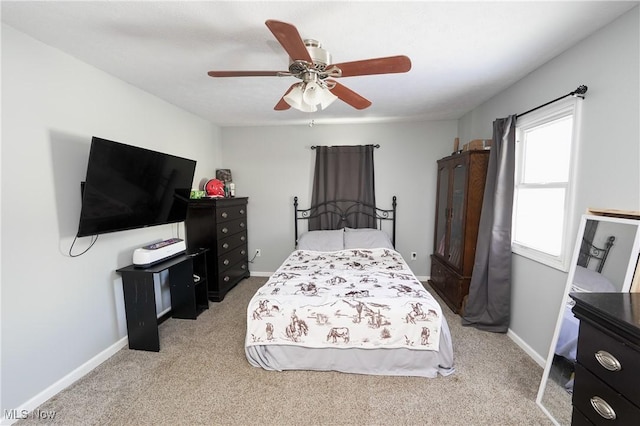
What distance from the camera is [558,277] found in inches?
77.1

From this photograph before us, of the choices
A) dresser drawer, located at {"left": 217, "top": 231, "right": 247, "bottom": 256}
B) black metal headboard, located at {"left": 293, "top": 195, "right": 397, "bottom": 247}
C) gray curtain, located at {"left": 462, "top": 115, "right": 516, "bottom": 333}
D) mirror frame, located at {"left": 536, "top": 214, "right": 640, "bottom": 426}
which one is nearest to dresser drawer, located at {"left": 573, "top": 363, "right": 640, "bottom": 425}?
mirror frame, located at {"left": 536, "top": 214, "right": 640, "bottom": 426}

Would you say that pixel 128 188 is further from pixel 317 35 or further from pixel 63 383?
pixel 317 35

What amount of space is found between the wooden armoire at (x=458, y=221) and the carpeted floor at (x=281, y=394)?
A: 76 cm

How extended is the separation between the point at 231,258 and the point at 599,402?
11.3 ft

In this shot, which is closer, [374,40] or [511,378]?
[374,40]

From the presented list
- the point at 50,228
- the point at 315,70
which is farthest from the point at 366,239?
the point at 50,228

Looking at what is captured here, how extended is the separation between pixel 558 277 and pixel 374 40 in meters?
2.20

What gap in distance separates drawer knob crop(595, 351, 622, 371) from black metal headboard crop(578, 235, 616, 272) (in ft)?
2.42

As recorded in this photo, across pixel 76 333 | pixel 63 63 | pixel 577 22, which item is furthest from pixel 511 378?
pixel 63 63

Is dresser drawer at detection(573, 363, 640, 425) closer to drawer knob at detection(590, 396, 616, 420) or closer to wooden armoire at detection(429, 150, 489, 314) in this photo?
drawer knob at detection(590, 396, 616, 420)

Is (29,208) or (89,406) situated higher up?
(29,208)

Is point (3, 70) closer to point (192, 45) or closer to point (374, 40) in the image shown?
point (192, 45)

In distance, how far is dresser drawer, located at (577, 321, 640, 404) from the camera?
965 mm

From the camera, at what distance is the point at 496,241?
2.44m
